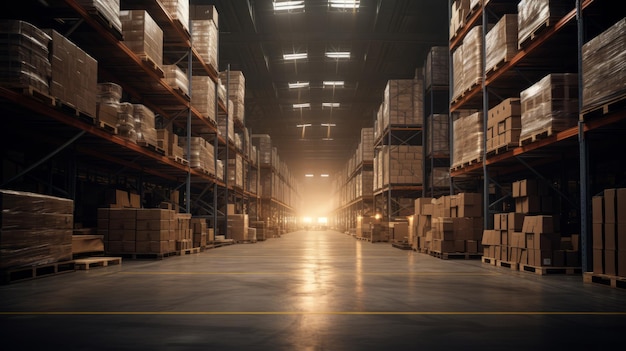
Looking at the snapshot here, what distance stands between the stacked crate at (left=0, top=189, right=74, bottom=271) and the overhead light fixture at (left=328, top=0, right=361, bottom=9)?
1133 cm

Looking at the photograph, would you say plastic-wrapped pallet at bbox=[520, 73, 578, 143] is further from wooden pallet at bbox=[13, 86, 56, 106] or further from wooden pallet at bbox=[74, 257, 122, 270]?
wooden pallet at bbox=[74, 257, 122, 270]

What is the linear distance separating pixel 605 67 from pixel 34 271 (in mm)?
7811

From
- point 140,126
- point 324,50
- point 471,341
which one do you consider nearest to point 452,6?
point 324,50

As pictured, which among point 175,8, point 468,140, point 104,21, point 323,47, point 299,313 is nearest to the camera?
point 299,313

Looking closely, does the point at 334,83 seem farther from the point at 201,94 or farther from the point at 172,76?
the point at 172,76

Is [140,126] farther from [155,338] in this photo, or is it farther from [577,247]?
[577,247]

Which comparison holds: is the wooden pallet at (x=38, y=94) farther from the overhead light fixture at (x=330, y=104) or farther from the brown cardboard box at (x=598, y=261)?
the overhead light fixture at (x=330, y=104)

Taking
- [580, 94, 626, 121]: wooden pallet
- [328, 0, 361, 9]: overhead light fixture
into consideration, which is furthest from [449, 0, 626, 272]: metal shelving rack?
[328, 0, 361, 9]: overhead light fixture

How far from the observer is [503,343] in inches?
134

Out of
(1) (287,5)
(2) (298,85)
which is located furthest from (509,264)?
(2) (298,85)

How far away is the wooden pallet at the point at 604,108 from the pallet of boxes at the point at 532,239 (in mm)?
1855

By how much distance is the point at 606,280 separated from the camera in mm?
6551

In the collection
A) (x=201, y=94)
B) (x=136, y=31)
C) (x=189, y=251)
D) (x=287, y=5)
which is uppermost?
(x=287, y=5)

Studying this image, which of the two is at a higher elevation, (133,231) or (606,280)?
(133,231)
